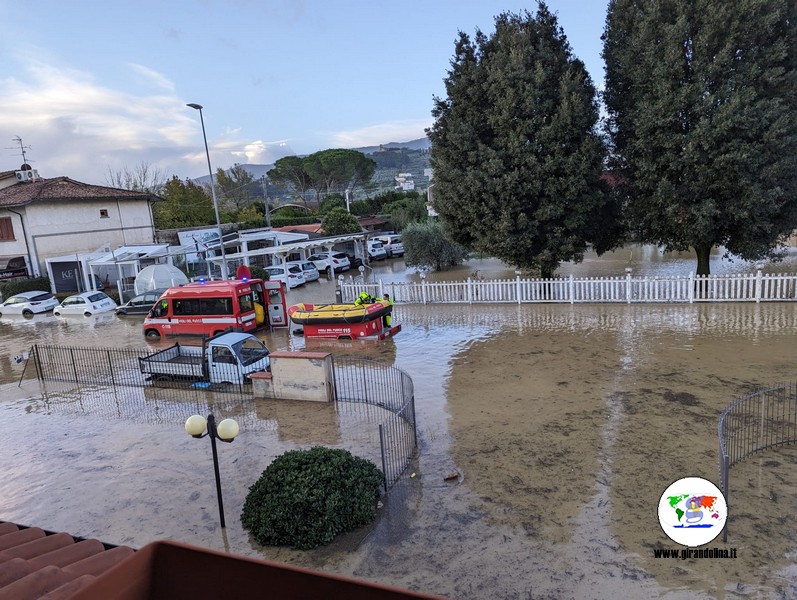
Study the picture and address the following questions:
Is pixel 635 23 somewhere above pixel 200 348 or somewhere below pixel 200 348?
above

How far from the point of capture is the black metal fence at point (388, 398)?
8.54 metres

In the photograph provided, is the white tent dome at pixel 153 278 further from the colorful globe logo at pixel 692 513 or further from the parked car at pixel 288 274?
the colorful globe logo at pixel 692 513

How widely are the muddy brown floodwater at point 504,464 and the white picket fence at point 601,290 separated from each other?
2.43 meters

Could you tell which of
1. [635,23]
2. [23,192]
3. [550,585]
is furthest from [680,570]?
[23,192]

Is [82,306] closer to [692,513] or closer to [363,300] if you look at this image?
[363,300]

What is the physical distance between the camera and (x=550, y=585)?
5621 millimetres

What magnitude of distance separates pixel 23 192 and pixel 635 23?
3405 centimetres

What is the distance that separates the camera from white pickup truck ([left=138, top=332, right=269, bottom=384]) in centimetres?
1314

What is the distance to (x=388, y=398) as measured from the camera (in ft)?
38.5

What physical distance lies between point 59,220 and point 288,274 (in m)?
15.3

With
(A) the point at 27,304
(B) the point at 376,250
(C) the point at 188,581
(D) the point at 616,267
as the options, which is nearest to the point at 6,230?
(A) the point at 27,304

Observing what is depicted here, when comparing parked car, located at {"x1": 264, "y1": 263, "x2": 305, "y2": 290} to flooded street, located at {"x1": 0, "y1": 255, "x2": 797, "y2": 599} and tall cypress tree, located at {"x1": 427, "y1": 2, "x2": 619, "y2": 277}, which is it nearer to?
tall cypress tree, located at {"x1": 427, "y1": 2, "x2": 619, "y2": 277}

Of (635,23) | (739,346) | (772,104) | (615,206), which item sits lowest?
(739,346)

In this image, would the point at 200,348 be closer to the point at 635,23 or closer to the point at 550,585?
the point at 550,585
